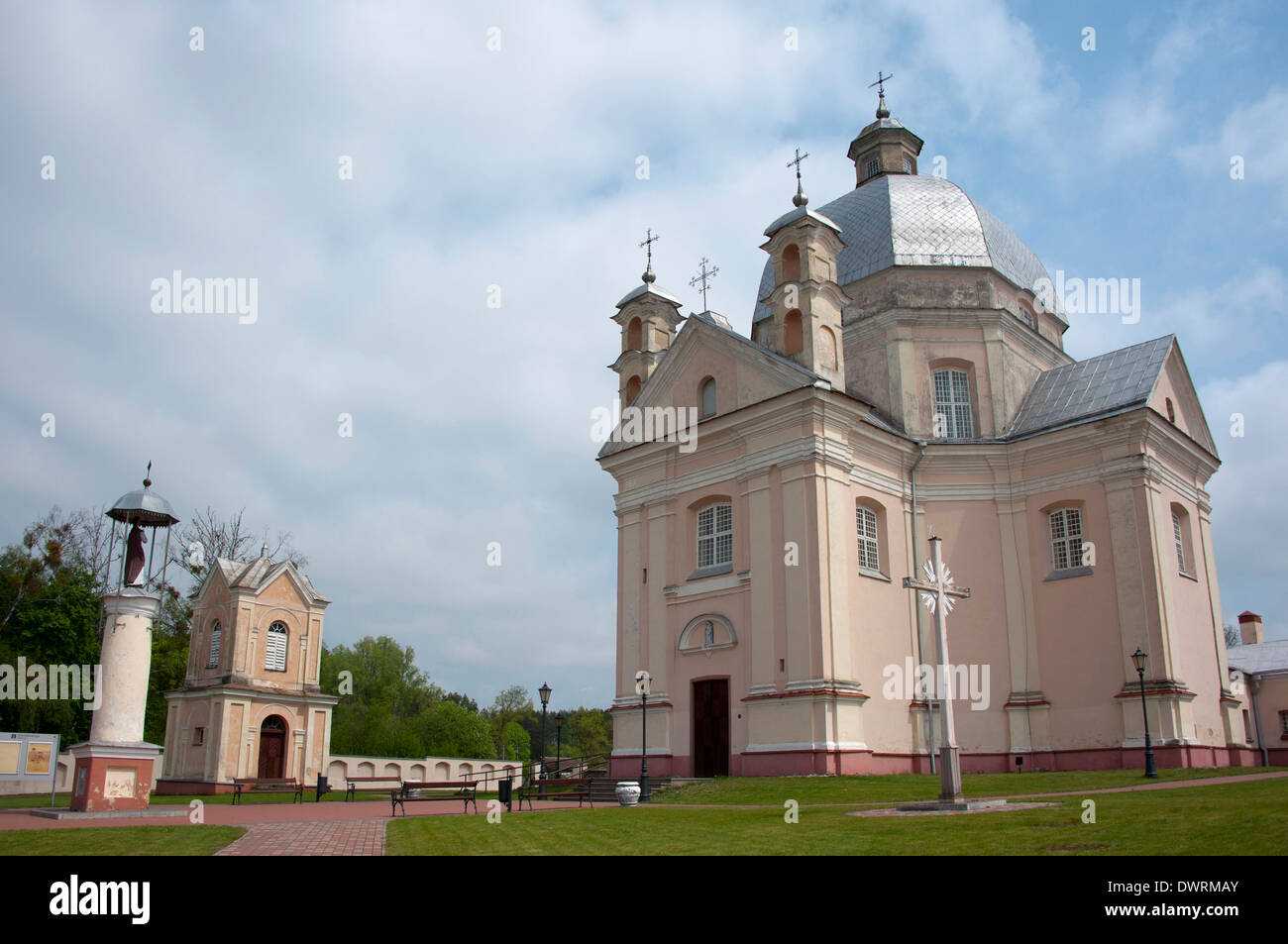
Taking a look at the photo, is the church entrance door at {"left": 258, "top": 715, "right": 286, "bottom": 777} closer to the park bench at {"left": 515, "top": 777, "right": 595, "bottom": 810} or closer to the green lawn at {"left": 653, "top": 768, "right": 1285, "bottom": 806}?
the park bench at {"left": 515, "top": 777, "right": 595, "bottom": 810}

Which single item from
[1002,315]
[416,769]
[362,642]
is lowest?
[416,769]

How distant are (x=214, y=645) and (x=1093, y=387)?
33.0 m

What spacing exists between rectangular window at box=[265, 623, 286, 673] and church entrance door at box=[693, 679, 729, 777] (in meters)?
20.6

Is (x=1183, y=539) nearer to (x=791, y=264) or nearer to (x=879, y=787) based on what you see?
(x=791, y=264)

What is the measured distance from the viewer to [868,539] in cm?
2586

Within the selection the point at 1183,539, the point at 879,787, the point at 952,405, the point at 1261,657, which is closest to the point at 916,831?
the point at 879,787

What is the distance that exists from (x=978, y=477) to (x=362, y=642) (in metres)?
58.6

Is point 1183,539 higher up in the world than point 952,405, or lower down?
lower down

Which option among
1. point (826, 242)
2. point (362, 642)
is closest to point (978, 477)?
point (826, 242)

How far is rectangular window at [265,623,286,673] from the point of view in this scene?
1502 inches

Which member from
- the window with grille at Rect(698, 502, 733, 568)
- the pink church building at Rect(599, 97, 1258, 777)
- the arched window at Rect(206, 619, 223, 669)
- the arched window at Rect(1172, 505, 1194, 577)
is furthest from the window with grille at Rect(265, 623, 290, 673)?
the arched window at Rect(1172, 505, 1194, 577)

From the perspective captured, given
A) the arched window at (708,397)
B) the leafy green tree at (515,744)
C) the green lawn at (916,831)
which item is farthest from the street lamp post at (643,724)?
the leafy green tree at (515,744)
